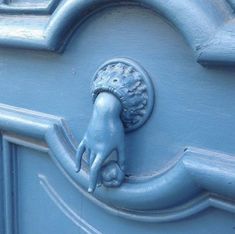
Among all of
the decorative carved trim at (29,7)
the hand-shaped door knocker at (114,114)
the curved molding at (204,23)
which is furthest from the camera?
the decorative carved trim at (29,7)

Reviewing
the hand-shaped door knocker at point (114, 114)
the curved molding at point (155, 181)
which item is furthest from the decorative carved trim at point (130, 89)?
the curved molding at point (155, 181)

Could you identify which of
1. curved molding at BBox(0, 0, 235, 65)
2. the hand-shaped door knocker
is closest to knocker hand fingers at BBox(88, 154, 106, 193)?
the hand-shaped door knocker

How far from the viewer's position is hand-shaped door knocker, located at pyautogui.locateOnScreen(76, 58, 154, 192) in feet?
2.78

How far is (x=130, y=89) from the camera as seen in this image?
33.9 inches

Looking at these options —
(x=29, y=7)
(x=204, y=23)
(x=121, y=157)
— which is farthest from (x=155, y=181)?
(x=29, y=7)

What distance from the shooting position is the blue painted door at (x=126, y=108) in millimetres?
782

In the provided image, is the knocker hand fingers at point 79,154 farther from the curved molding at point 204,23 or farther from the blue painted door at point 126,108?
the curved molding at point 204,23

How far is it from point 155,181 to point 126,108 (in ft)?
0.46

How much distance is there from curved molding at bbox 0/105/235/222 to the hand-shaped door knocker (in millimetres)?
52

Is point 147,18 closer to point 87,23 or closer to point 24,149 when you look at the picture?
point 87,23

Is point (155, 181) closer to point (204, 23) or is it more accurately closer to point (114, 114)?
point (114, 114)

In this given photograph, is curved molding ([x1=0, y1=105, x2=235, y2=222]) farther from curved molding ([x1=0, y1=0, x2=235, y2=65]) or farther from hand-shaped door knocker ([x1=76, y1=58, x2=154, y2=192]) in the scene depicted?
curved molding ([x1=0, y1=0, x2=235, y2=65])

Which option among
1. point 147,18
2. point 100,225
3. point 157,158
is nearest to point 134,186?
point 157,158

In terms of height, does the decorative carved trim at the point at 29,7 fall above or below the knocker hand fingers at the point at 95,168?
above
